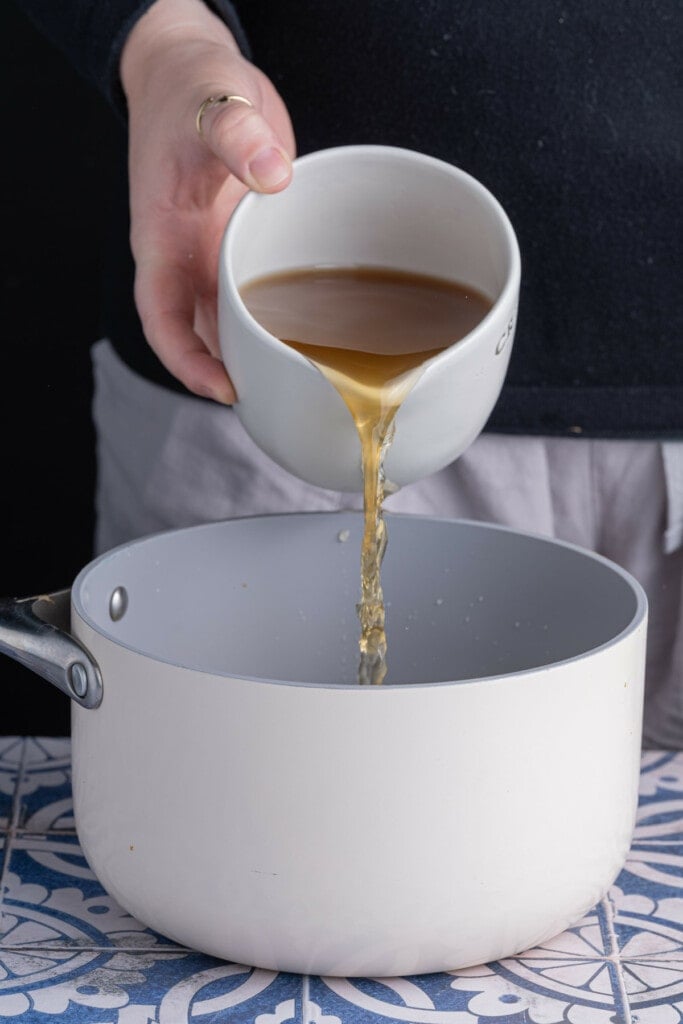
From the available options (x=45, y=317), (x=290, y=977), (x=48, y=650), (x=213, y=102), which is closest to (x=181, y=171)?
(x=213, y=102)

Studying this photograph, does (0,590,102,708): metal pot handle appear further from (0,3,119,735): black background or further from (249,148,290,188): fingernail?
(0,3,119,735): black background

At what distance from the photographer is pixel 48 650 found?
0.67m

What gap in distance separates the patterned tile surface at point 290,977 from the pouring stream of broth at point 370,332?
22cm

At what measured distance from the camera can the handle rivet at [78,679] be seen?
65 cm

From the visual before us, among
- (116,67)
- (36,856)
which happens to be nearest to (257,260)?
(116,67)

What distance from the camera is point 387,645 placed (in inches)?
35.6

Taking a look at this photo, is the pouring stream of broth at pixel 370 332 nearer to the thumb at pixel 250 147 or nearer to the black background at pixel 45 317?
the thumb at pixel 250 147

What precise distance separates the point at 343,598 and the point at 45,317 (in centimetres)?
86

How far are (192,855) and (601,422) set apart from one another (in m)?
0.47

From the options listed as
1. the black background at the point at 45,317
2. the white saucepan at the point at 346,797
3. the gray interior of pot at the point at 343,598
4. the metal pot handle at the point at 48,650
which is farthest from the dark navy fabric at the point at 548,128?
the black background at the point at 45,317

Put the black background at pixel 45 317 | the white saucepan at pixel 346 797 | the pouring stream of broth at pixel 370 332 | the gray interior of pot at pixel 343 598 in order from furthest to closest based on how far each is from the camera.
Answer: the black background at pixel 45 317 < the gray interior of pot at pixel 343 598 < the pouring stream of broth at pixel 370 332 < the white saucepan at pixel 346 797

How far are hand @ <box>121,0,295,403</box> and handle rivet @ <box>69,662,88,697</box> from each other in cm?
20

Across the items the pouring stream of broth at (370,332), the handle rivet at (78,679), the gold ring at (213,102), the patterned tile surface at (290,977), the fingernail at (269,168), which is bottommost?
the patterned tile surface at (290,977)

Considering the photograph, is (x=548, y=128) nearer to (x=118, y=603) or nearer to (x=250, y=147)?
(x=250, y=147)
